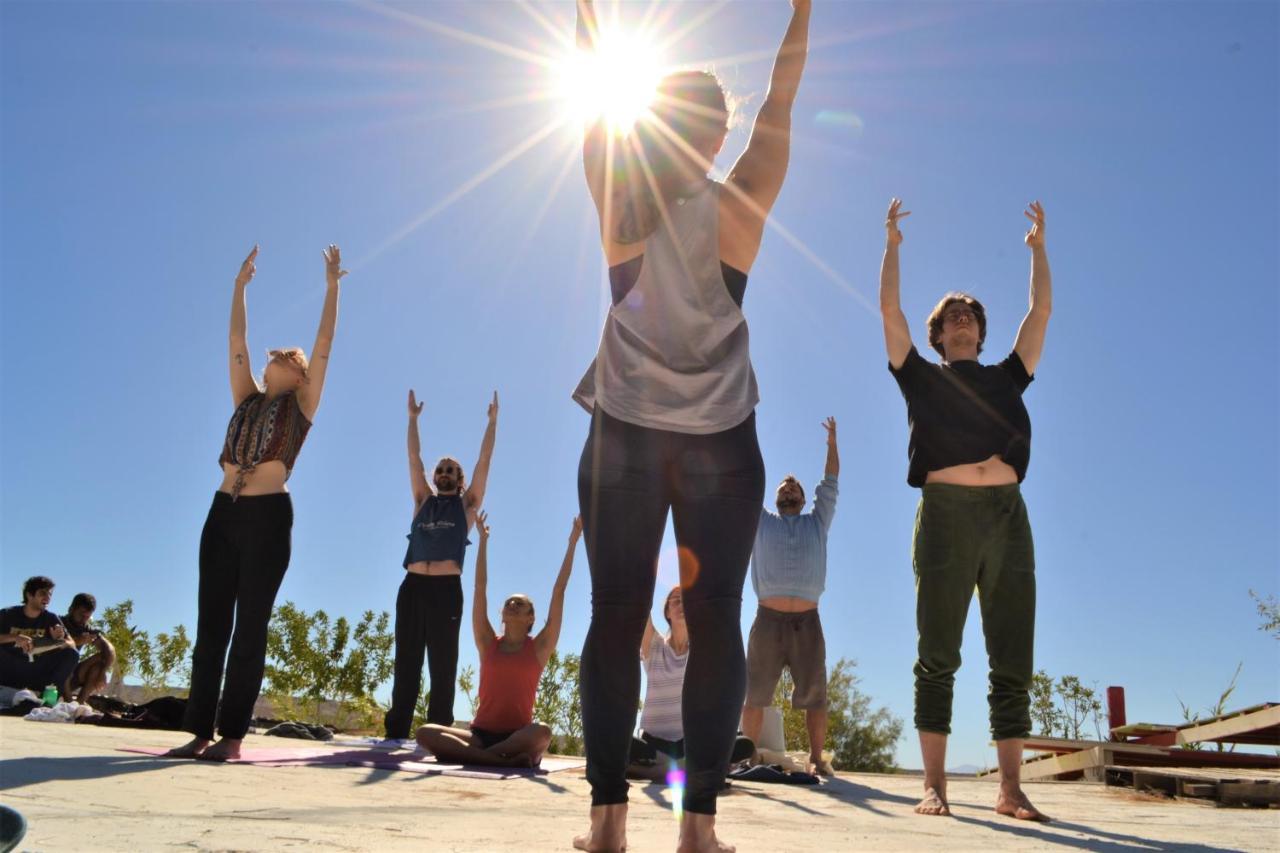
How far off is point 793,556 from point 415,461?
10.8 feet

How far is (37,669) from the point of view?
10.2 meters

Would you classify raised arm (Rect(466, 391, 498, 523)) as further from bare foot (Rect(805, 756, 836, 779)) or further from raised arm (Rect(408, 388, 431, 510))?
bare foot (Rect(805, 756, 836, 779))

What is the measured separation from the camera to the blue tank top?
25.4 feet

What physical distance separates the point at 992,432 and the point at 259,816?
3297 millimetres

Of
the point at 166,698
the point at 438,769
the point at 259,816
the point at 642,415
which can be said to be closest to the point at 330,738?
the point at 166,698

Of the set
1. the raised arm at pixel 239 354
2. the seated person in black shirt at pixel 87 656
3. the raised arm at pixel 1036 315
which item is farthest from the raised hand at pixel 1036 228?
the seated person in black shirt at pixel 87 656

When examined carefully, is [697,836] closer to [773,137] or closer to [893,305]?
[773,137]

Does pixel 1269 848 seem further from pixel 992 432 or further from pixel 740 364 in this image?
pixel 740 364

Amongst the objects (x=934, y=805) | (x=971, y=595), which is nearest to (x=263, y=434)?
(x=971, y=595)

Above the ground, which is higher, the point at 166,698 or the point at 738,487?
the point at 738,487

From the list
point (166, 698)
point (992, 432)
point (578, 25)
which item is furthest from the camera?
point (166, 698)

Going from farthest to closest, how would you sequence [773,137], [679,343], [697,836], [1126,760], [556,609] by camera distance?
[1126,760], [556,609], [773,137], [679,343], [697,836]

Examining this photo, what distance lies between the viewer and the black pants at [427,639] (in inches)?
301

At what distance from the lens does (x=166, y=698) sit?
7.58 meters
